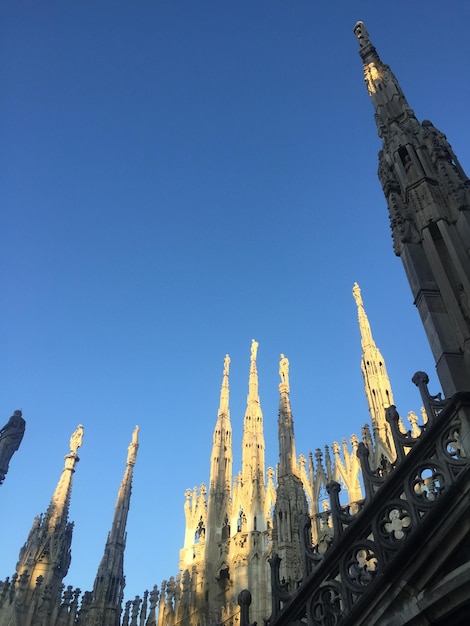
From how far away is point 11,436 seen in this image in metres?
20.5

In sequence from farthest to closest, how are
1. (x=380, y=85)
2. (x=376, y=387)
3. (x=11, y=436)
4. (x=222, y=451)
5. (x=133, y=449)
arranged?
(x=133, y=449) < (x=222, y=451) < (x=376, y=387) < (x=11, y=436) < (x=380, y=85)

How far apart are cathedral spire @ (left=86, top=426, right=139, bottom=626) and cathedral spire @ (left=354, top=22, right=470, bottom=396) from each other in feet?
67.5

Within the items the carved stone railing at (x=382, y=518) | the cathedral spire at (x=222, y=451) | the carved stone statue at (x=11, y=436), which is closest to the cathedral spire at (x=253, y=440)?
the cathedral spire at (x=222, y=451)

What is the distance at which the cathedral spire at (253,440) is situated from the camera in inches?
978

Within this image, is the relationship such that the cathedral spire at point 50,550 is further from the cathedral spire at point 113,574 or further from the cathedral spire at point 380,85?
the cathedral spire at point 380,85

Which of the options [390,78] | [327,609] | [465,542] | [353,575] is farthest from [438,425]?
[390,78]

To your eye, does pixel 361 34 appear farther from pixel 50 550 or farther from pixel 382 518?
pixel 50 550

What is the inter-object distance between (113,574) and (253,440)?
8.77 meters

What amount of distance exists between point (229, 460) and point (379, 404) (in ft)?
27.8

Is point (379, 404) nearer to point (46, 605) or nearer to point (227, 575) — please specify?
point (227, 575)

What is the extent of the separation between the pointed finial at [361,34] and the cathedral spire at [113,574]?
882 inches

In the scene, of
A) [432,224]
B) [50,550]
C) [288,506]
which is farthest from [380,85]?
[50,550]

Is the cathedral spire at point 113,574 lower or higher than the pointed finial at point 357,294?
lower

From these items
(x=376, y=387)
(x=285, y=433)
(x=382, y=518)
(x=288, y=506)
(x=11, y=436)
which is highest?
(x=376, y=387)
